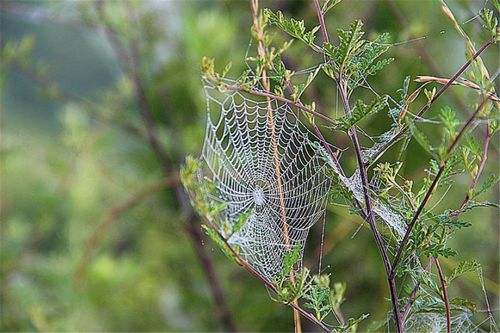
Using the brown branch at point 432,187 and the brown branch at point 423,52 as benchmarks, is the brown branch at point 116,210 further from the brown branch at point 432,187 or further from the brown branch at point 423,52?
the brown branch at point 432,187

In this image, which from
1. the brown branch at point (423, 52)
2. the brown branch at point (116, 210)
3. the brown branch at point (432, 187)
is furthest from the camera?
the brown branch at point (116, 210)

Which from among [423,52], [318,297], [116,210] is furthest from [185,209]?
[318,297]

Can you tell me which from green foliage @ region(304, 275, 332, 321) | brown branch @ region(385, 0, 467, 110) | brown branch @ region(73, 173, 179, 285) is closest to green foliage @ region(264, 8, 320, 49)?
green foliage @ region(304, 275, 332, 321)

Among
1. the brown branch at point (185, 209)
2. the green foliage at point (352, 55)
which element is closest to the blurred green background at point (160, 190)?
the brown branch at point (185, 209)

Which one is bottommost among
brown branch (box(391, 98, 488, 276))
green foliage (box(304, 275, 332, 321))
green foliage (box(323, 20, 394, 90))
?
green foliage (box(304, 275, 332, 321))

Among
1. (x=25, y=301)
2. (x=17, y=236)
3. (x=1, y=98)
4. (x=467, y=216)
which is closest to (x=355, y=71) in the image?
(x=25, y=301)

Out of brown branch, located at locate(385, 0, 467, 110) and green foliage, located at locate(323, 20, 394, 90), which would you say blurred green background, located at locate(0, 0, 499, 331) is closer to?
brown branch, located at locate(385, 0, 467, 110)

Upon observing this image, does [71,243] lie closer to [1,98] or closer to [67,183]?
[67,183]

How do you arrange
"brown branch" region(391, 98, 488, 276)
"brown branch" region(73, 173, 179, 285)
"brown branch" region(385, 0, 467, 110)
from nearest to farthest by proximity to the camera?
1. "brown branch" region(391, 98, 488, 276)
2. "brown branch" region(385, 0, 467, 110)
3. "brown branch" region(73, 173, 179, 285)
